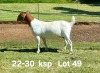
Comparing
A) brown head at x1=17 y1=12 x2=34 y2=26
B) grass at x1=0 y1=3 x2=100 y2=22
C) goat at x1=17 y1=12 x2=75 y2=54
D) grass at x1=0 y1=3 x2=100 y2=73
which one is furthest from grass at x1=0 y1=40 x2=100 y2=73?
grass at x1=0 y1=3 x2=100 y2=22

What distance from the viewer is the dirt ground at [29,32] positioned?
51.2 feet

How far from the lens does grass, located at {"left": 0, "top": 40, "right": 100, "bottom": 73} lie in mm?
10250

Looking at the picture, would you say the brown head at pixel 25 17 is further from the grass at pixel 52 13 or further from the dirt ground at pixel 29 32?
the grass at pixel 52 13

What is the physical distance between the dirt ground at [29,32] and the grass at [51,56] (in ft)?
3.92

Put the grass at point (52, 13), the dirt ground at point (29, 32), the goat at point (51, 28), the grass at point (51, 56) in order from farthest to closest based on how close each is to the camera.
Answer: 1. the grass at point (52, 13)
2. the dirt ground at point (29, 32)
3. the goat at point (51, 28)
4. the grass at point (51, 56)

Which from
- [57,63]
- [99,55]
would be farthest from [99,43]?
[57,63]

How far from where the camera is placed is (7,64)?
10.8 metres

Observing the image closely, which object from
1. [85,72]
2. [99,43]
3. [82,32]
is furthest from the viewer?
[82,32]

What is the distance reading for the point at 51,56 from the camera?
11781 millimetres

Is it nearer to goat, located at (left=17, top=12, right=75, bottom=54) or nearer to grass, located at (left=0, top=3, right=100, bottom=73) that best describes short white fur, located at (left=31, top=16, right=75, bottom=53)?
goat, located at (left=17, top=12, right=75, bottom=54)

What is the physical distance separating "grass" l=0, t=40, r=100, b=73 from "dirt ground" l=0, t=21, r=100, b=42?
1194 mm

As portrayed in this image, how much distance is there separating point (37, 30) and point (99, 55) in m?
2.19

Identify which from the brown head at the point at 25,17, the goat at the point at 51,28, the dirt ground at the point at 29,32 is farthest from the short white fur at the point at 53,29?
the dirt ground at the point at 29,32

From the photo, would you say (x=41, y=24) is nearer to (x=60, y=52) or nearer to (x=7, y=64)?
(x=60, y=52)
